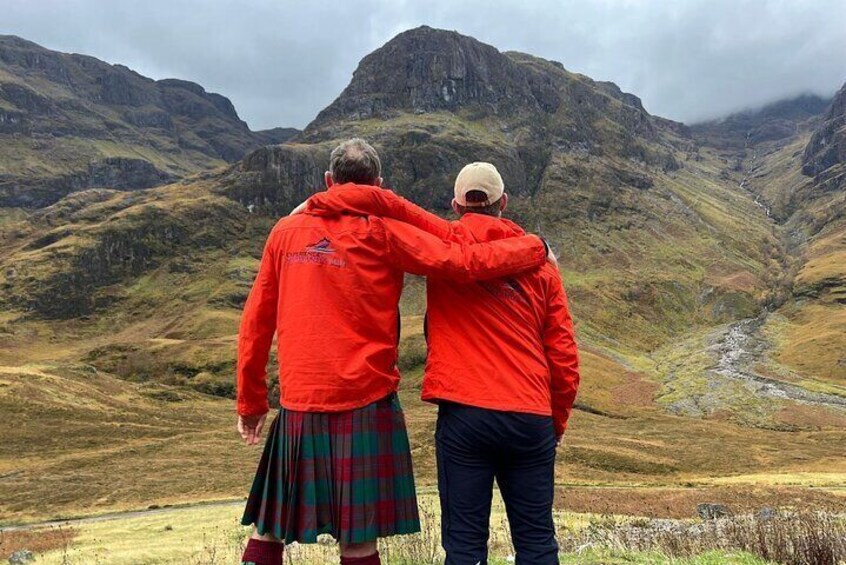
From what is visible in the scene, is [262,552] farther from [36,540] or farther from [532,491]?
[36,540]

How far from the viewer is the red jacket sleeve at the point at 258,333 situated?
569 cm

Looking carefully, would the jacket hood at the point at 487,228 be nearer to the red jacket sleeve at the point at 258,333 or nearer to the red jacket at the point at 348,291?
the red jacket at the point at 348,291

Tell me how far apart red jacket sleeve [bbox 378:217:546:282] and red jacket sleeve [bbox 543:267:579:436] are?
23.5 inches

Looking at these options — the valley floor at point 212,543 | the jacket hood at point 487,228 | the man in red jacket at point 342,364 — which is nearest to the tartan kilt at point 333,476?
the man in red jacket at point 342,364

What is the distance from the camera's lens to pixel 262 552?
562 centimetres

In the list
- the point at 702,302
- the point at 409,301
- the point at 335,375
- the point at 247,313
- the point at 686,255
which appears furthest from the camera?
the point at 686,255

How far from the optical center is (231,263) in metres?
169

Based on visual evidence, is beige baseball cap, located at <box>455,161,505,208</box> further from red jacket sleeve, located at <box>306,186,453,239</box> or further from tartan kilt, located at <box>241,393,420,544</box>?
tartan kilt, located at <box>241,393,420,544</box>

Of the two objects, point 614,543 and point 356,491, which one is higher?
point 356,491

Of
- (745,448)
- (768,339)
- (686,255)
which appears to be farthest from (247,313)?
(686,255)

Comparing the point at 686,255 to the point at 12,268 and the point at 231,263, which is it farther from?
the point at 12,268

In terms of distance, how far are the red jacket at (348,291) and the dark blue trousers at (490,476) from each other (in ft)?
2.55

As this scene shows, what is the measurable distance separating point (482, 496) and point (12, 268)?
19686 centimetres

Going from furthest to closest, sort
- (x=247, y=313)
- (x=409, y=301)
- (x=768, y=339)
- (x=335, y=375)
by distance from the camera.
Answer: (x=409, y=301), (x=768, y=339), (x=247, y=313), (x=335, y=375)
